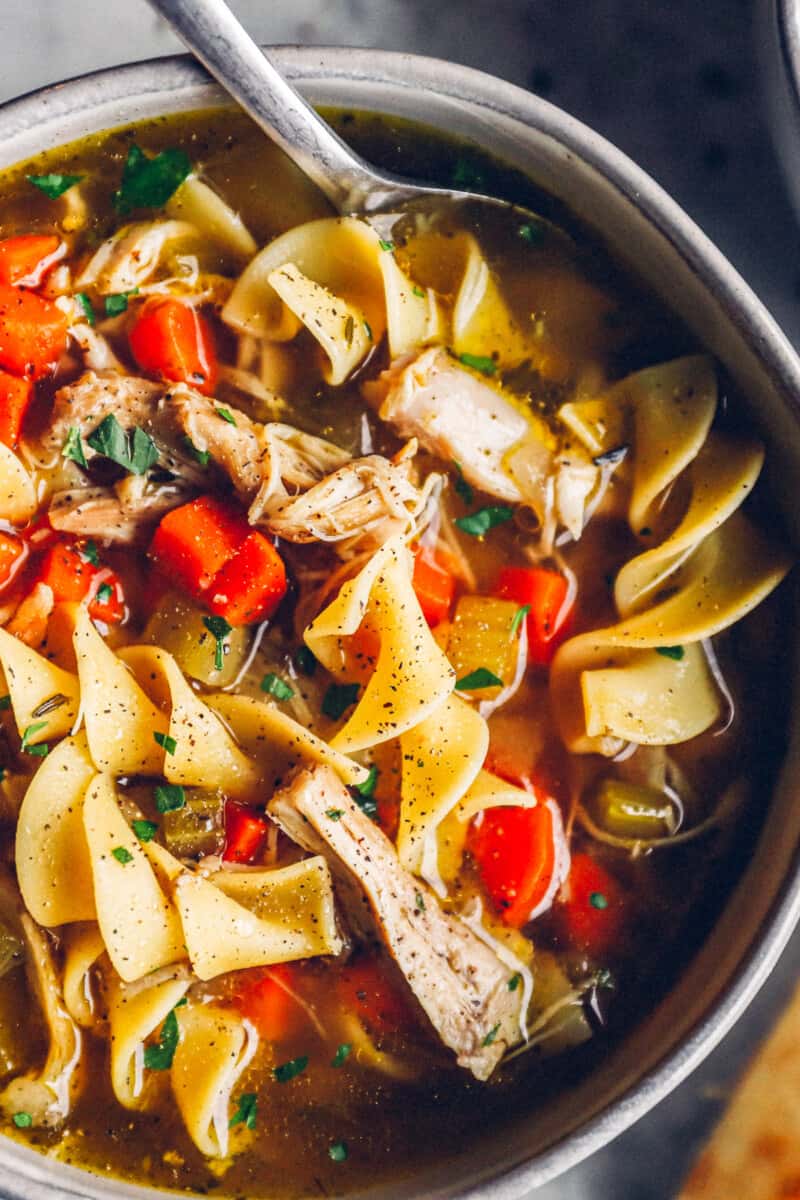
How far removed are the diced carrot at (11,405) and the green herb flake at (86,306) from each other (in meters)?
0.28

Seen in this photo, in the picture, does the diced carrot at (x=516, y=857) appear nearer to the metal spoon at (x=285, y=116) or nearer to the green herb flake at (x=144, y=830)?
the green herb flake at (x=144, y=830)

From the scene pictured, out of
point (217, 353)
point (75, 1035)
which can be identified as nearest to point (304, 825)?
point (75, 1035)

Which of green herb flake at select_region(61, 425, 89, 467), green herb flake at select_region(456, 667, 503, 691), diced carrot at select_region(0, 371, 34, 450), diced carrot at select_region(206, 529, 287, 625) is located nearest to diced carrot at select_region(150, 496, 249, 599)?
diced carrot at select_region(206, 529, 287, 625)

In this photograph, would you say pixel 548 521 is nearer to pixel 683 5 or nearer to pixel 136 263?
pixel 136 263

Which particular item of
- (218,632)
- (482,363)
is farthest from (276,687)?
(482,363)

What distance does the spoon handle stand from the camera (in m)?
3.09

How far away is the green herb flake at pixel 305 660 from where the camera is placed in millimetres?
3549

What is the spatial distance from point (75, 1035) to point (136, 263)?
2334 mm

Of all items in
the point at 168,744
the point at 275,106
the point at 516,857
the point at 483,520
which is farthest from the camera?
the point at 483,520

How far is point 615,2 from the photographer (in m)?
3.92

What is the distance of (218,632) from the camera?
3445 millimetres

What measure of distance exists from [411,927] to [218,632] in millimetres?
1039

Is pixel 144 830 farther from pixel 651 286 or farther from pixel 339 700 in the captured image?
pixel 651 286

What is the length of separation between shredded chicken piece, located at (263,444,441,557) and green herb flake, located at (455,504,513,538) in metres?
0.16
